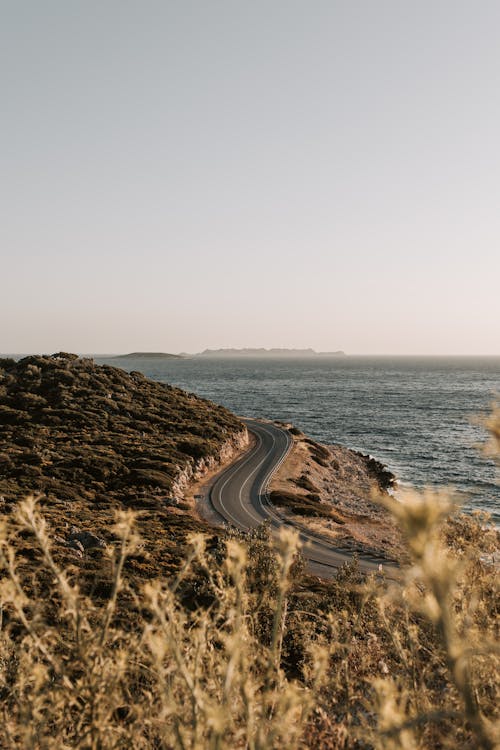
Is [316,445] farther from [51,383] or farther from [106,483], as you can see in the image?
[51,383]

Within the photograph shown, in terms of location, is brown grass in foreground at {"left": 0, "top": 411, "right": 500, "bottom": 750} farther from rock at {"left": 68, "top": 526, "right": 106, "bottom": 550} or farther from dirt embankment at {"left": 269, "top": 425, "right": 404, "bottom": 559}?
dirt embankment at {"left": 269, "top": 425, "right": 404, "bottom": 559}

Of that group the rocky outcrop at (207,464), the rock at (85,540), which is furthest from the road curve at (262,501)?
the rock at (85,540)

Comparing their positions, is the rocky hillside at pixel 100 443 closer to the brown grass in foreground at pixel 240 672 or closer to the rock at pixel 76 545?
the rock at pixel 76 545

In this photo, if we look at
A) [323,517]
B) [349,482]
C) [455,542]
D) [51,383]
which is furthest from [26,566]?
[51,383]

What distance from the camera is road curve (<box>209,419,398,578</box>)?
35594mm

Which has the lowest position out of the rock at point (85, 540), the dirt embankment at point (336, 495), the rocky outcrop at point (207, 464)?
the dirt embankment at point (336, 495)

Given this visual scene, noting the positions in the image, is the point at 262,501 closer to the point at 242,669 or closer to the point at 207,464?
the point at 207,464

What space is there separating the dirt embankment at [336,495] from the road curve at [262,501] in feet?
4.33

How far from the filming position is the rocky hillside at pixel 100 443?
4038cm

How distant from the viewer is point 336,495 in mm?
61469

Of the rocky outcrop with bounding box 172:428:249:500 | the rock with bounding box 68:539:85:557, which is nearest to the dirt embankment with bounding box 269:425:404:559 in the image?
the rocky outcrop with bounding box 172:428:249:500

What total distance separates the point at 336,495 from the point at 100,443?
33.6 metres

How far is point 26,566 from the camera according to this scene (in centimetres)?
2358

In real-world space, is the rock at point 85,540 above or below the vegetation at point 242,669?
below
